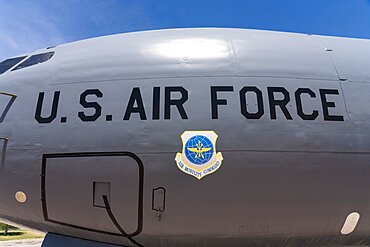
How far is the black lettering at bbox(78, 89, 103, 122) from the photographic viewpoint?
546 cm

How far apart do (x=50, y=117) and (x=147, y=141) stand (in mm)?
1683

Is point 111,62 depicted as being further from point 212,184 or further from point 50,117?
point 212,184

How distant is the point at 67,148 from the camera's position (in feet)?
17.7

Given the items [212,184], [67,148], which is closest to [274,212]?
[212,184]

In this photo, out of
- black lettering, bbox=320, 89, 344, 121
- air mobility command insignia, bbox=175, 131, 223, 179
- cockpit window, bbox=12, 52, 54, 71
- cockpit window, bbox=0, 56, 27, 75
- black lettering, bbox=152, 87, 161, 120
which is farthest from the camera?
cockpit window, bbox=0, 56, 27, 75

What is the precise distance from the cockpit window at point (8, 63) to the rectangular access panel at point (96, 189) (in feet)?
7.82

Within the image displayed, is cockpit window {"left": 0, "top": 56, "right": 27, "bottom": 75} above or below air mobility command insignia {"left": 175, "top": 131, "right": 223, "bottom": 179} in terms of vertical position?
above

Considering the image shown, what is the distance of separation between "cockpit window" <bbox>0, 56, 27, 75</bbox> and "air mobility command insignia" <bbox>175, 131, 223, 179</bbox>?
3879mm

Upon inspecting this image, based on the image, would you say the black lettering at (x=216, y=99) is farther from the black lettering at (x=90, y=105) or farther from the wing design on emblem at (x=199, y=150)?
the black lettering at (x=90, y=105)

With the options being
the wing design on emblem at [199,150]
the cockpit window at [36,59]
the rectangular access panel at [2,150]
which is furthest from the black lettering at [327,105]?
the rectangular access panel at [2,150]

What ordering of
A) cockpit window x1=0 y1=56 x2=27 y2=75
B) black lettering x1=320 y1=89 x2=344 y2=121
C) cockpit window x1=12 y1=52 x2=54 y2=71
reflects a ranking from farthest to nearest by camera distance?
cockpit window x1=0 y1=56 x2=27 y2=75 < cockpit window x1=12 y1=52 x2=54 y2=71 < black lettering x1=320 y1=89 x2=344 y2=121

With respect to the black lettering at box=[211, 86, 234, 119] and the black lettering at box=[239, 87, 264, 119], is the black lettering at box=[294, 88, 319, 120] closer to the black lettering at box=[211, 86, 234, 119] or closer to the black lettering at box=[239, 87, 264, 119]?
the black lettering at box=[239, 87, 264, 119]

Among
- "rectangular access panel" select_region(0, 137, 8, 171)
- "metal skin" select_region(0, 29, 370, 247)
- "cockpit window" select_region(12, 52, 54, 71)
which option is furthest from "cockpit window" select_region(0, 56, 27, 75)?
"rectangular access panel" select_region(0, 137, 8, 171)

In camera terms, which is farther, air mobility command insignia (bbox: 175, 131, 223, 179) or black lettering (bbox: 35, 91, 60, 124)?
black lettering (bbox: 35, 91, 60, 124)
